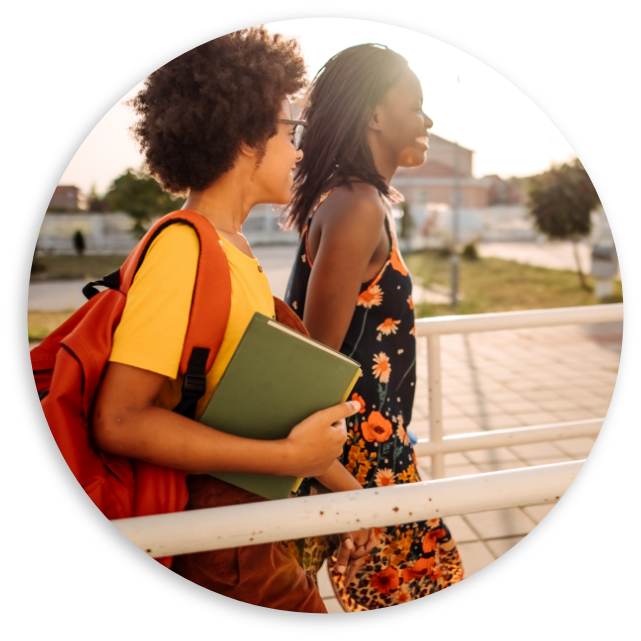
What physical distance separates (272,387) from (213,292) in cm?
22

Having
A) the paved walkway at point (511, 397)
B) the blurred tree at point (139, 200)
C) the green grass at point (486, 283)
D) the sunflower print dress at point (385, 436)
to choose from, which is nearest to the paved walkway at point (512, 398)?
the paved walkway at point (511, 397)

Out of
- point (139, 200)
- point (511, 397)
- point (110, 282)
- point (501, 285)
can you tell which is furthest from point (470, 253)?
point (110, 282)

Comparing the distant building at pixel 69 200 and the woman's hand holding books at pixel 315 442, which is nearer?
the woman's hand holding books at pixel 315 442

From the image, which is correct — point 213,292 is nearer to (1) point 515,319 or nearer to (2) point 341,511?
(2) point 341,511

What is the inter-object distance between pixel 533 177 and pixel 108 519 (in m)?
16.2

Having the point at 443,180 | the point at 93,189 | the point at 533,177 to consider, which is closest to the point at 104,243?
the point at 93,189

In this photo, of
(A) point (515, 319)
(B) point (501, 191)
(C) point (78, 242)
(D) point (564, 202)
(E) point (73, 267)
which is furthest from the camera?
(B) point (501, 191)

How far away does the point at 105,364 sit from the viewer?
96 cm

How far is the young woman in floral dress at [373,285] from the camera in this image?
153 cm

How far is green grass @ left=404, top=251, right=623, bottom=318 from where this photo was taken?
13.4 meters

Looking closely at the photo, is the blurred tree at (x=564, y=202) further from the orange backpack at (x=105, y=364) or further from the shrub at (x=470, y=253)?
the orange backpack at (x=105, y=364)

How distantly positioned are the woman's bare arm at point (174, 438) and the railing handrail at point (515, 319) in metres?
1.16

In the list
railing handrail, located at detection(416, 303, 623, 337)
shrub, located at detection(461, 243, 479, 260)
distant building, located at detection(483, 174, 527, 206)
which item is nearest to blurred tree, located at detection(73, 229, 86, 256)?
shrub, located at detection(461, 243, 479, 260)

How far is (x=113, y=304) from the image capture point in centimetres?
98
